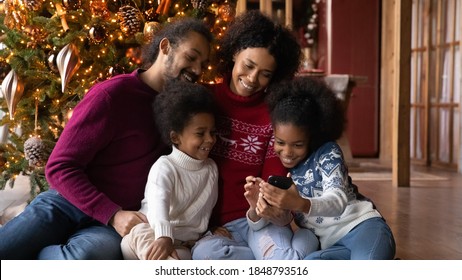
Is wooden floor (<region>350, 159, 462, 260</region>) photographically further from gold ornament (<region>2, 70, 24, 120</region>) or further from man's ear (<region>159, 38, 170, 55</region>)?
gold ornament (<region>2, 70, 24, 120</region>)

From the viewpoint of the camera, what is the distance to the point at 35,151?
2.25 metres

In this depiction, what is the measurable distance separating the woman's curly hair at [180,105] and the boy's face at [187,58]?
6cm

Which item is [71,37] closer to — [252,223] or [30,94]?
[30,94]

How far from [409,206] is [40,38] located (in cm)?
187

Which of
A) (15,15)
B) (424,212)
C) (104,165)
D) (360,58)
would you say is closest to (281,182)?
(104,165)

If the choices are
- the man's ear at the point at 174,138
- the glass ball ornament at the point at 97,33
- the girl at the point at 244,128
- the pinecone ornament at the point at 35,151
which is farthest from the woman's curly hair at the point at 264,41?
the pinecone ornament at the point at 35,151

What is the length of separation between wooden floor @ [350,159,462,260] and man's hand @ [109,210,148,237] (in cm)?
90

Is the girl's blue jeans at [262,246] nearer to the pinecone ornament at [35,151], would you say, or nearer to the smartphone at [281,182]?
the smartphone at [281,182]

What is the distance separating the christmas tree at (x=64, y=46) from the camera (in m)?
2.25

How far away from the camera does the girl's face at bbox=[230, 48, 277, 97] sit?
160 cm

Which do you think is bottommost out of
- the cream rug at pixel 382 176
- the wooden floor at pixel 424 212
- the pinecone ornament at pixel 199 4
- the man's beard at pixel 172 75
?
the cream rug at pixel 382 176

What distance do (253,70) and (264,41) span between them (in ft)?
0.31

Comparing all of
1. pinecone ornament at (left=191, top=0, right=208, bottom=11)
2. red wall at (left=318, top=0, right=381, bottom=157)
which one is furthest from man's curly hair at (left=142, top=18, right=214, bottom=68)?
red wall at (left=318, top=0, right=381, bottom=157)
